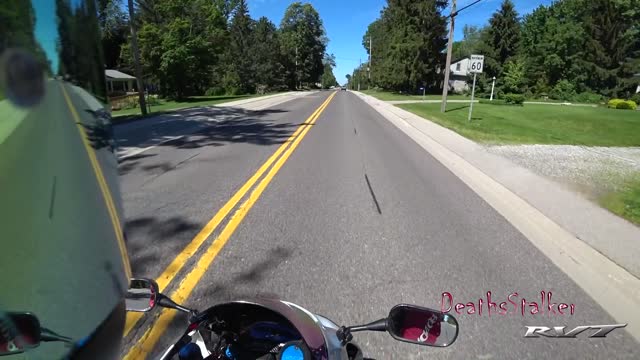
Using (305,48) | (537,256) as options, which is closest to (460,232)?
(537,256)

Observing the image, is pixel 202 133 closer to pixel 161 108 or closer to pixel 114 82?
pixel 114 82

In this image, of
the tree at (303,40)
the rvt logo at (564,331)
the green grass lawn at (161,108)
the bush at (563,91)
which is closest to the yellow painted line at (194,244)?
the rvt logo at (564,331)

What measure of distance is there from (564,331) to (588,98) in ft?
183

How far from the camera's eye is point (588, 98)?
1944 inches

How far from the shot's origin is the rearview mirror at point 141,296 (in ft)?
6.37

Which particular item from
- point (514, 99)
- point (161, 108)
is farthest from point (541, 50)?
point (161, 108)

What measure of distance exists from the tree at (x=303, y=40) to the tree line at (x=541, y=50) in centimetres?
3911

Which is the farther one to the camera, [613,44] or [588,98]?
[613,44]

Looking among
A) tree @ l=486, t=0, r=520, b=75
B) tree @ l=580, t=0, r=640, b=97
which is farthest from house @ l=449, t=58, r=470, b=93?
tree @ l=580, t=0, r=640, b=97

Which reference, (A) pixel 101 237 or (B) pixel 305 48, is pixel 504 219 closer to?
(A) pixel 101 237

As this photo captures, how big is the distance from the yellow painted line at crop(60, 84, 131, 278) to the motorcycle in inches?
22.6

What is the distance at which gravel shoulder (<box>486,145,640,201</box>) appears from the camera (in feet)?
26.1

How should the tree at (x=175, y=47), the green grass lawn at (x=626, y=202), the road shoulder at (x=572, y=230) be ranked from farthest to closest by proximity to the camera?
the tree at (x=175, y=47) → the green grass lawn at (x=626, y=202) → the road shoulder at (x=572, y=230)

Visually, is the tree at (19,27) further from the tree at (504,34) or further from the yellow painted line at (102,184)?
the tree at (504,34)
